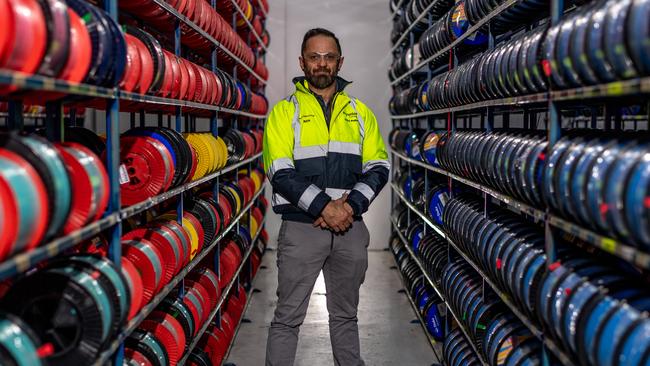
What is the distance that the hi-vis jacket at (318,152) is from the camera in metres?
3.62

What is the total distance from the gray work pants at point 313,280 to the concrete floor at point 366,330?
3.47 ft

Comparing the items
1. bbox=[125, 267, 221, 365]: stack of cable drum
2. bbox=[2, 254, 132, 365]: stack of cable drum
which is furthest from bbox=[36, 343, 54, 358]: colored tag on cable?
bbox=[125, 267, 221, 365]: stack of cable drum

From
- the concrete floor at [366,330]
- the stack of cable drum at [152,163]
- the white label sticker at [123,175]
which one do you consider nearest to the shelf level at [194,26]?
the stack of cable drum at [152,163]

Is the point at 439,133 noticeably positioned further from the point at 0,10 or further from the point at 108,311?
the point at 0,10

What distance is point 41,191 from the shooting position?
72.6 inches

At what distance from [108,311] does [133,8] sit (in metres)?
1.91

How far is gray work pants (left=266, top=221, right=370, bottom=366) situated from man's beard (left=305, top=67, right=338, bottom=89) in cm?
80

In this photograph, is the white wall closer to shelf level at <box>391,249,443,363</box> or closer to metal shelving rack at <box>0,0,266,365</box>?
shelf level at <box>391,249,443,363</box>

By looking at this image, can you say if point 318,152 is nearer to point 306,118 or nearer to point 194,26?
point 306,118

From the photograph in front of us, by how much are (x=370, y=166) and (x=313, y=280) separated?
726mm

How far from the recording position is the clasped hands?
11.6 feet

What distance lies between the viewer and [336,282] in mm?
3773

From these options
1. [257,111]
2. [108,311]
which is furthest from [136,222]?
[257,111]

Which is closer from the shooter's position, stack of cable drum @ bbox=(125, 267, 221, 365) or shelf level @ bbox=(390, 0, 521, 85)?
stack of cable drum @ bbox=(125, 267, 221, 365)
